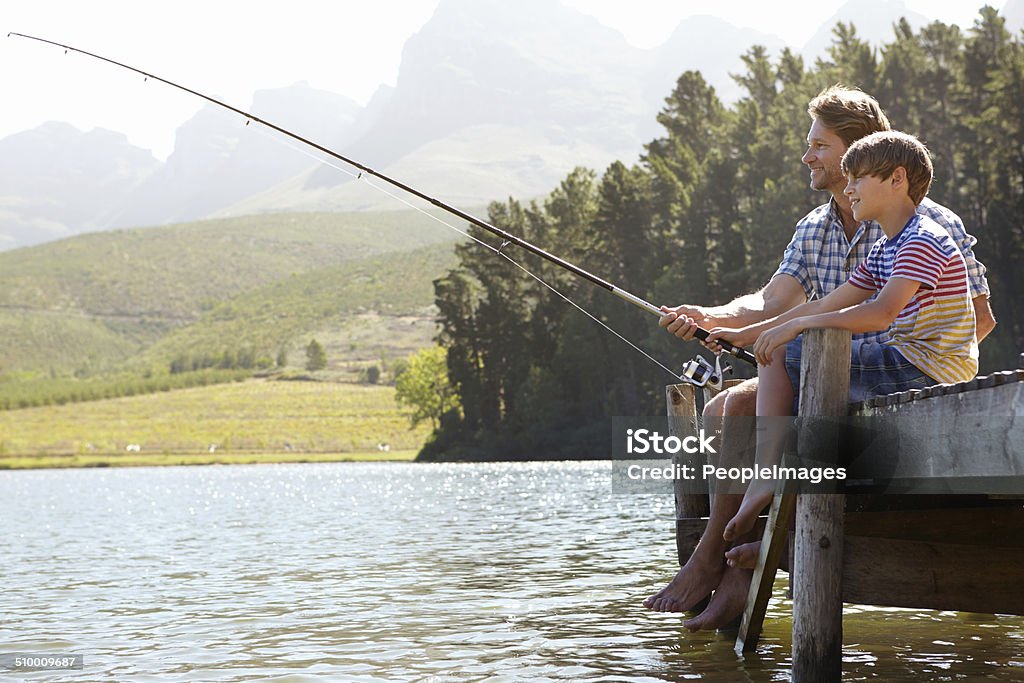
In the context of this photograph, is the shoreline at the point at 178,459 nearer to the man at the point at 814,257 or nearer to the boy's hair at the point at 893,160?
the man at the point at 814,257

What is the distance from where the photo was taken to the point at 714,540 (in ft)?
20.5

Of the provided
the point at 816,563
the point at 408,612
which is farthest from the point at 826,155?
the point at 408,612

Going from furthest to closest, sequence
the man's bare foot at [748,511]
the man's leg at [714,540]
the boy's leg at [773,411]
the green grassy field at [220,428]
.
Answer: the green grassy field at [220,428] → the man's leg at [714,540] → the man's bare foot at [748,511] → the boy's leg at [773,411]

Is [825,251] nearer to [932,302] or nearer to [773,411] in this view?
[773,411]

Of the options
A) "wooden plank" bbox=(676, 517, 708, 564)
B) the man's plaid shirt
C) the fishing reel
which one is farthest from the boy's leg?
"wooden plank" bbox=(676, 517, 708, 564)

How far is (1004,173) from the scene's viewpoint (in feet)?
122

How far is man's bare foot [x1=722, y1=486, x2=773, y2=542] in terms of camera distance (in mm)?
5359

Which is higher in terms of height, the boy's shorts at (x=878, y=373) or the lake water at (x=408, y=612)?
the boy's shorts at (x=878, y=373)

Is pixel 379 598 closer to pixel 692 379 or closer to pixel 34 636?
pixel 34 636

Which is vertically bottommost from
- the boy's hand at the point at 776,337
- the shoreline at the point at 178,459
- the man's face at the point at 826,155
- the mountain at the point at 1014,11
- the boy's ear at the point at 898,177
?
the shoreline at the point at 178,459

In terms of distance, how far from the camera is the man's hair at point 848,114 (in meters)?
5.77

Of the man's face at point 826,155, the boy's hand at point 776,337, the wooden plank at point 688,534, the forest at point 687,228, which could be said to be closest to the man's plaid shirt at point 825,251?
the man's face at point 826,155

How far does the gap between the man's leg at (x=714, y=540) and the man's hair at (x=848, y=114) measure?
1238 mm

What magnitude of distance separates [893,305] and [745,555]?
1790 mm
